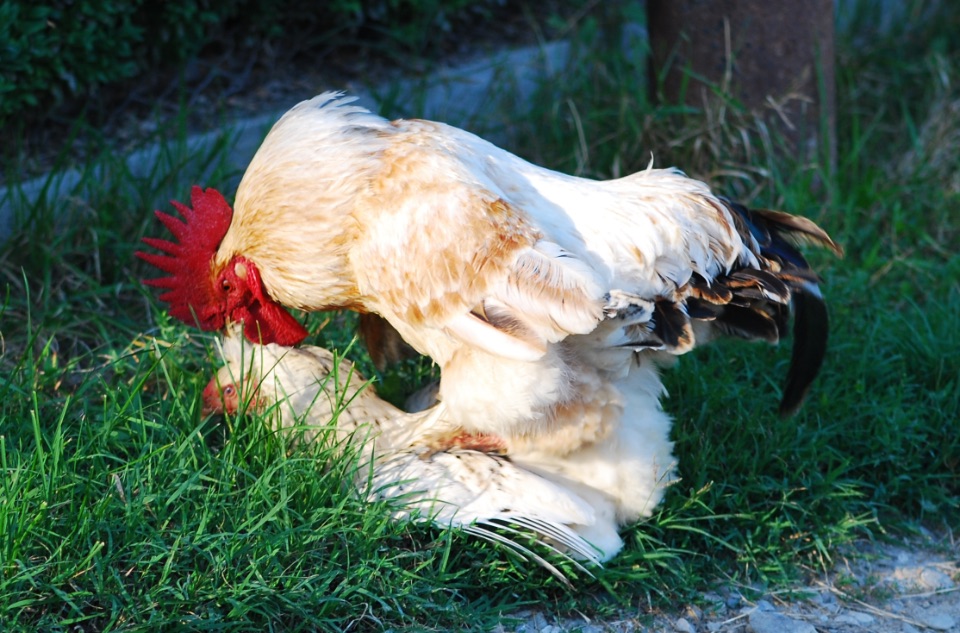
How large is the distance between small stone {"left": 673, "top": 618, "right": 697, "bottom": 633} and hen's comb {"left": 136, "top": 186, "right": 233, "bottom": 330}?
70.3 inches

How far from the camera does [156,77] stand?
5.09 meters

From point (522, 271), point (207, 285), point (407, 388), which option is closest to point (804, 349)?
point (522, 271)

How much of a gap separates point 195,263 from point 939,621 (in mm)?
2730

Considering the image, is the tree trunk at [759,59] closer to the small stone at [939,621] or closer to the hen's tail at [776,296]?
the hen's tail at [776,296]

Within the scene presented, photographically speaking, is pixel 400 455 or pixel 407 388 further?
pixel 407 388

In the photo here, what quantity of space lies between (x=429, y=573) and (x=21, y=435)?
4.46 feet

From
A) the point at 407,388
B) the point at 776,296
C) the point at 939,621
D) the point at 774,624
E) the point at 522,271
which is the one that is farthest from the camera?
the point at 407,388

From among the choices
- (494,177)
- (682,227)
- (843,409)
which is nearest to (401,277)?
(494,177)

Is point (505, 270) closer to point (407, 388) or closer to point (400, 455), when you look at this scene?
point (400, 455)

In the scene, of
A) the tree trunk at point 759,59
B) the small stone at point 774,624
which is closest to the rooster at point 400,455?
the small stone at point 774,624

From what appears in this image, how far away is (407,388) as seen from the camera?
3900mm

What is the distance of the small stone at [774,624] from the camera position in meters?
3.10

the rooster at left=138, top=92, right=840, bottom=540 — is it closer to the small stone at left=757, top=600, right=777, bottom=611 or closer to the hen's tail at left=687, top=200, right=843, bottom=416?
the hen's tail at left=687, top=200, right=843, bottom=416

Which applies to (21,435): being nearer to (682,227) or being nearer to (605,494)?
(605,494)
